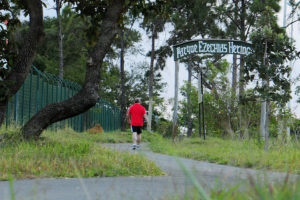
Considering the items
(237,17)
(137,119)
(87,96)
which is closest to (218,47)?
(137,119)

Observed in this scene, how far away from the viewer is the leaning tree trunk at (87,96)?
25.6ft

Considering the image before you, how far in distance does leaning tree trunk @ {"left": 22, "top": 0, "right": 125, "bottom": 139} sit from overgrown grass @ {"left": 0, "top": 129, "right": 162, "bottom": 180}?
3.18 feet

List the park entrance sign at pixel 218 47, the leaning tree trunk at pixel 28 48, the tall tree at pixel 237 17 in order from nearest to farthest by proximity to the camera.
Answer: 1. the leaning tree trunk at pixel 28 48
2. the park entrance sign at pixel 218 47
3. the tall tree at pixel 237 17

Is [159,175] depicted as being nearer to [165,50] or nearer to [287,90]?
[287,90]

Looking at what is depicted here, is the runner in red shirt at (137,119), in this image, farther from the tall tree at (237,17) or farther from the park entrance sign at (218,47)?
the tall tree at (237,17)

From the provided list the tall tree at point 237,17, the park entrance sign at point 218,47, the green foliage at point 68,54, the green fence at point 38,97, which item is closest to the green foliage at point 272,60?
the park entrance sign at point 218,47

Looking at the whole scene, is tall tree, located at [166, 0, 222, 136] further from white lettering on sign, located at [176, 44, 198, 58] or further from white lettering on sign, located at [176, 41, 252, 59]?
white lettering on sign, located at [176, 41, 252, 59]

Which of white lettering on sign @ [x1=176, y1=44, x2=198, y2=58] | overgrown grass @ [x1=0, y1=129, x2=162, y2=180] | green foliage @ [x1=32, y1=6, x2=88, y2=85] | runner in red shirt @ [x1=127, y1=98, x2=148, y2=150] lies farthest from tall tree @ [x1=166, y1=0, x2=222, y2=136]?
overgrown grass @ [x1=0, y1=129, x2=162, y2=180]

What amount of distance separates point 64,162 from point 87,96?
2.34 metres

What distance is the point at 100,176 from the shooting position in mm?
5312

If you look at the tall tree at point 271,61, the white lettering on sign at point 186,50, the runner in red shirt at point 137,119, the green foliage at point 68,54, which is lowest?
the runner in red shirt at point 137,119

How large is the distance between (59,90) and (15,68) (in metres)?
8.41

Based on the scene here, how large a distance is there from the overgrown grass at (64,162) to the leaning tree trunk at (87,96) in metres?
0.97

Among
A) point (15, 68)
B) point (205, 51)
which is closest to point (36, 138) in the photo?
point (15, 68)
